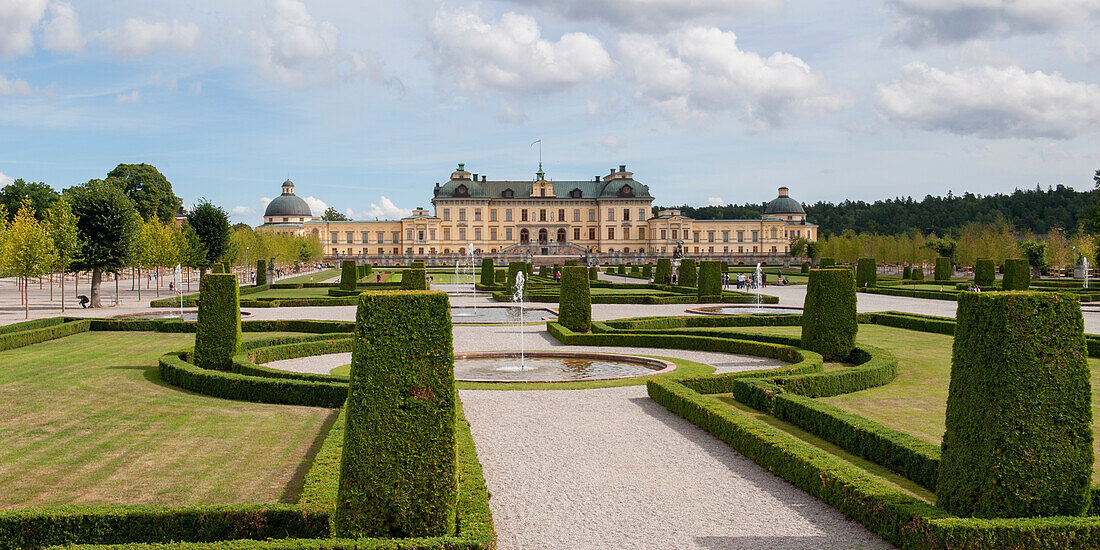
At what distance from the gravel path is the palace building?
75489 millimetres

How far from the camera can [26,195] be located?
57.2 m

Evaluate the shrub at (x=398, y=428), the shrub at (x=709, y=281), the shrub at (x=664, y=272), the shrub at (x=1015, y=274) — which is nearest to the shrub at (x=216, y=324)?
the shrub at (x=398, y=428)

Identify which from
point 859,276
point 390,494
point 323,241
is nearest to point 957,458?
point 390,494

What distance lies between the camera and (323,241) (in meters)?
87.1

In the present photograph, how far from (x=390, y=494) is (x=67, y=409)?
6176 mm

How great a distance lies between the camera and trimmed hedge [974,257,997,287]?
103ft

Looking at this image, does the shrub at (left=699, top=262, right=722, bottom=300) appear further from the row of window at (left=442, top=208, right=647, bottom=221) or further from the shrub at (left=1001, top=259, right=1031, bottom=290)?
→ the row of window at (left=442, top=208, right=647, bottom=221)

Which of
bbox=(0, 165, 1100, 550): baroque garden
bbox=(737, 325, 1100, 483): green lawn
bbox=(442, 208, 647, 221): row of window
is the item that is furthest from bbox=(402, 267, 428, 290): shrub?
bbox=(442, 208, 647, 221): row of window

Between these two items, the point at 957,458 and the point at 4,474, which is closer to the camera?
the point at 957,458

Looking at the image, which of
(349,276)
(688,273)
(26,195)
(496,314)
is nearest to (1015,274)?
(688,273)

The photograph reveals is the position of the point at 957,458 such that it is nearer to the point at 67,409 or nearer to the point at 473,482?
the point at 473,482

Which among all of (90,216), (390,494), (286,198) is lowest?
(390,494)

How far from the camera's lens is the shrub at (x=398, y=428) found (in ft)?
14.7

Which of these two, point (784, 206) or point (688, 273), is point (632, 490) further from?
point (784, 206)
